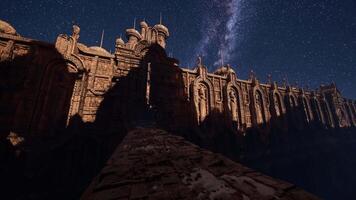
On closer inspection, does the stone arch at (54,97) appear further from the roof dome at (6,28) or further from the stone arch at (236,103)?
the stone arch at (236,103)

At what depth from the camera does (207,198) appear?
4.24 feet

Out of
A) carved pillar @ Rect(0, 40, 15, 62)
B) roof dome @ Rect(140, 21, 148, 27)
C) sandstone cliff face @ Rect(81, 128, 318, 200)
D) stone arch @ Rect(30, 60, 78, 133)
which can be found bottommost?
sandstone cliff face @ Rect(81, 128, 318, 200)

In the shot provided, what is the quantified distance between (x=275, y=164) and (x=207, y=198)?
71.7 ft

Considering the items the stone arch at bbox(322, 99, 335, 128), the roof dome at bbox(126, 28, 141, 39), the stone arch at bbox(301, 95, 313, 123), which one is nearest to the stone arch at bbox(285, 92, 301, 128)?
the stone arch at bbox(301, 95, 313, 123)

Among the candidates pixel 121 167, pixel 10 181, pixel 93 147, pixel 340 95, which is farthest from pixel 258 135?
pixel 340 95

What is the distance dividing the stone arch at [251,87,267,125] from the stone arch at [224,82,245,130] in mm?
1987

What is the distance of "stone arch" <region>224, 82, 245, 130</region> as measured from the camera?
54.0 feet

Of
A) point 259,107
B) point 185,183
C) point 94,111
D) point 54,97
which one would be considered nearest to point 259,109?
point 259,107

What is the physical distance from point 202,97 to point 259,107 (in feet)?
28.1

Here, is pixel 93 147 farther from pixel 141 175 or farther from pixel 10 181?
pixel 141 175

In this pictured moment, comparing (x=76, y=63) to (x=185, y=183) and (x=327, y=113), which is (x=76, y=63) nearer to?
(x=185, y=183)

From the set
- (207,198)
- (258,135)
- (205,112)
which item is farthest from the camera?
(258,135)

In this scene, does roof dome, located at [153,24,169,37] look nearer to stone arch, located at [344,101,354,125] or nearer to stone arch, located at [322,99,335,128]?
stone arch, located at [322,99,335,128]

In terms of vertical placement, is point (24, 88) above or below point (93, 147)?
above
